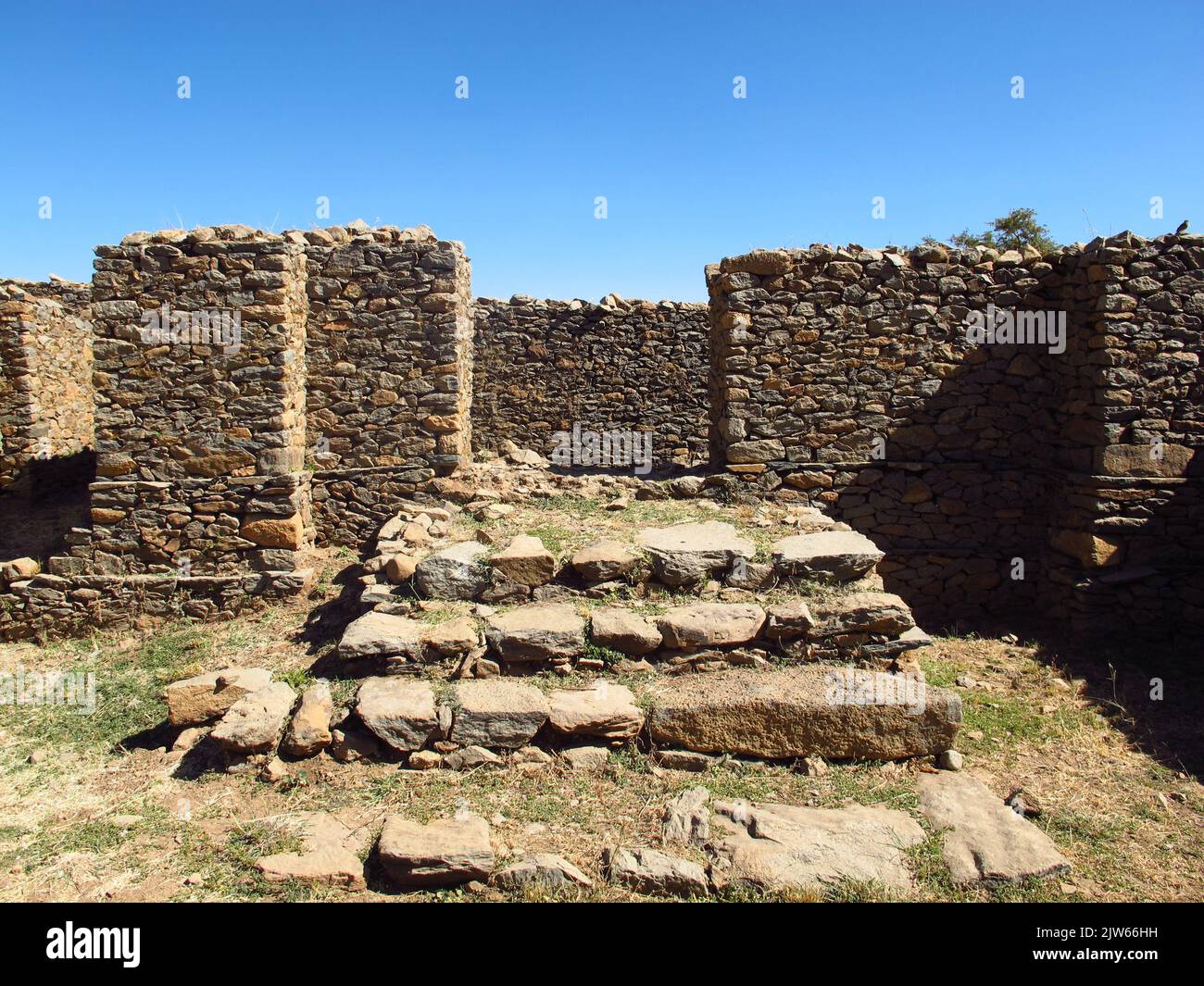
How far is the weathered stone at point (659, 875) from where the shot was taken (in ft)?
12.5

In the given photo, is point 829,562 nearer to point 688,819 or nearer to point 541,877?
point 688,819

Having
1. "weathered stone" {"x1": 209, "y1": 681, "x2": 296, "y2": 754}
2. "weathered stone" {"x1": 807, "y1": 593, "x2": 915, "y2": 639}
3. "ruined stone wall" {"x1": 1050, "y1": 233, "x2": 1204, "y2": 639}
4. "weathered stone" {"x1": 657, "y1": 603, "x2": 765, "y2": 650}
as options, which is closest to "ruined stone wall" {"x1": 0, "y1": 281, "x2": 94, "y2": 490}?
"weathered stone" {"x1": 209, "y1": 681, "x2": 296, "y2": 754}

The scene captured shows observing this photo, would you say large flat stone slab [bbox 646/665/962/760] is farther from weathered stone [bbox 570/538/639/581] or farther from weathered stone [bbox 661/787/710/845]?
weathered stone [bbox 570/538/639/581]

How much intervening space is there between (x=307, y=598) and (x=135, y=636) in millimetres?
1744

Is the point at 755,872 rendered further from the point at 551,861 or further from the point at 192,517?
the point at 192,517

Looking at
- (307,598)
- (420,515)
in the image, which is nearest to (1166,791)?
(420,515)

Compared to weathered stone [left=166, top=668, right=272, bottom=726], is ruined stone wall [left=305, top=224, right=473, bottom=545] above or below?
above

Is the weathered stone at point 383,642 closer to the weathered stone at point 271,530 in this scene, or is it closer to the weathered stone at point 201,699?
the weathered stone at point 201,699

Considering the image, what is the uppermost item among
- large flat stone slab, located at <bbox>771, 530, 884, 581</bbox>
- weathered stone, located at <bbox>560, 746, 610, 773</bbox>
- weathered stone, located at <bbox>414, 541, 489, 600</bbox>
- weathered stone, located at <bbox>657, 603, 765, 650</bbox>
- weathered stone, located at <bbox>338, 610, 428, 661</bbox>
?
large flat stone slab, located at <bbox>771, 530, 884, 581</bbox>

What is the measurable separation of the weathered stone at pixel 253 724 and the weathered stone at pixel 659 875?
8.01 feet

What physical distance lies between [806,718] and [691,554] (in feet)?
5.10

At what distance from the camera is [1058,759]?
5.81 meters

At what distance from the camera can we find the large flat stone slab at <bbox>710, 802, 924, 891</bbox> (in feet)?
12.7

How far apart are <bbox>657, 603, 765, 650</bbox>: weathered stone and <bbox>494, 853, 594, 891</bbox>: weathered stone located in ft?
6.28
